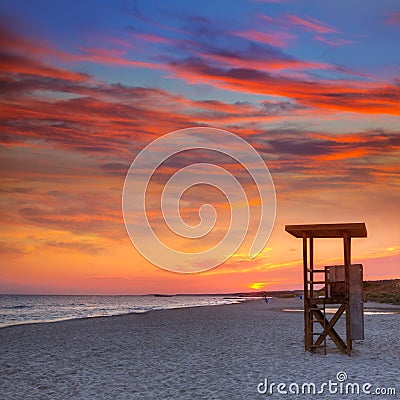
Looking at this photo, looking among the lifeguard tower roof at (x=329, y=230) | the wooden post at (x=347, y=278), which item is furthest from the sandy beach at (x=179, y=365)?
the lifeguard tower roof at (x=329, y=230)

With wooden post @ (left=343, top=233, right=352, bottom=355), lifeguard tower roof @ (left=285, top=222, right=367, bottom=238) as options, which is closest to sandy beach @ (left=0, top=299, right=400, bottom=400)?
wooden post @ (left=343, top=233, right=352, bottom=355)

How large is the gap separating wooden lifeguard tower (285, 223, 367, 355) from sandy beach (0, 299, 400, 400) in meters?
0.74

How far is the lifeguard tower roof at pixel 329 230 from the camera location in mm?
19156

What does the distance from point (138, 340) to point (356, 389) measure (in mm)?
14422

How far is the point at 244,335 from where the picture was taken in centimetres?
2762

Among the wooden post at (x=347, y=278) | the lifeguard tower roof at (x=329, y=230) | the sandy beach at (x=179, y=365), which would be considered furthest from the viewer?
the wooden post at (x=347, y=278)

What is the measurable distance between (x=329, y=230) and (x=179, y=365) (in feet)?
23.6

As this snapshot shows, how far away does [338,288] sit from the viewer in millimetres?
19750

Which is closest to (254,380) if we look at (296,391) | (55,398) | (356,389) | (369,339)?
(296,391)

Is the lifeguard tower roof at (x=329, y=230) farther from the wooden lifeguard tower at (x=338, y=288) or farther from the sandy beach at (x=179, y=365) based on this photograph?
the sandy beach at (x=179, y=365)

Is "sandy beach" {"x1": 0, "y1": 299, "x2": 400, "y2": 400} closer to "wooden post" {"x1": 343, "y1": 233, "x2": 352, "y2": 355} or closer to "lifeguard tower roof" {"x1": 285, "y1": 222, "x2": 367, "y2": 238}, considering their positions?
"wooden post" {"x1": 343, "y1": 233, "x2": 352, "y2": 355}

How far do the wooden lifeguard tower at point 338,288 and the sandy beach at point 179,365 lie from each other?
2.44ft

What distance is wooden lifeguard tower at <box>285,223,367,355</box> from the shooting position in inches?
769

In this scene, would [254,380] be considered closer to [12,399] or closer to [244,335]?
[12,399]
